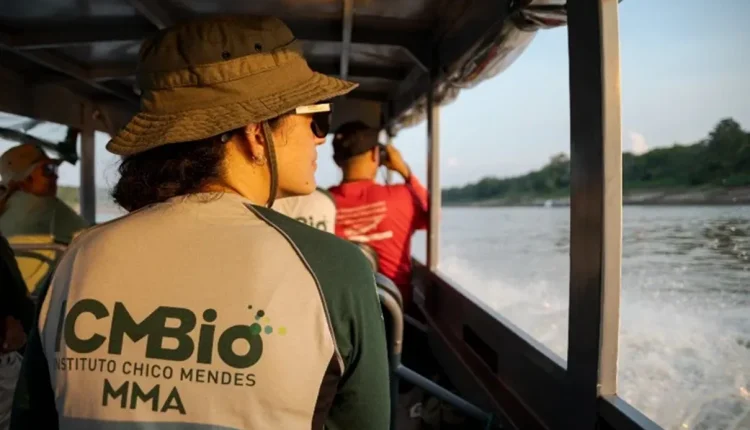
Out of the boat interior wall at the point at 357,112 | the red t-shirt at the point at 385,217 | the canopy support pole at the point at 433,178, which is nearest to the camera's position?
the red t-shirt at the point at 385,217

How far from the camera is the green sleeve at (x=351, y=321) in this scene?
79 centimetres

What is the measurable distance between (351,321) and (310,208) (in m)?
1.86

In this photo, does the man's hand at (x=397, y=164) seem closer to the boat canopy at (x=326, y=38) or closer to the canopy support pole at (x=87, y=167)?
the boat canopy at (x=326, y=38)

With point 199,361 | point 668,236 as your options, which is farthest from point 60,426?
point 668,236

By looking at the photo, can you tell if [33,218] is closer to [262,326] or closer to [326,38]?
[326,38]

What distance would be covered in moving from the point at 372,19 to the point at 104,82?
283 centimetres

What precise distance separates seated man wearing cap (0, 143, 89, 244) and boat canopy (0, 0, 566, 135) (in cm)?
72

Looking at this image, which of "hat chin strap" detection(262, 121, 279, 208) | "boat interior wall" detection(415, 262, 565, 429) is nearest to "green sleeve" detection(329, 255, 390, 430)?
"hat chin strap" detection(262, 121, 279, 208)

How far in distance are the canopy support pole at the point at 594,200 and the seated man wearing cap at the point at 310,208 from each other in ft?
4.06

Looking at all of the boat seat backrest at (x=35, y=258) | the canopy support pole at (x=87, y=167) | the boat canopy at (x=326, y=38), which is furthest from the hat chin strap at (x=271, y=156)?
the canopy support pole at (x=87, y=167)

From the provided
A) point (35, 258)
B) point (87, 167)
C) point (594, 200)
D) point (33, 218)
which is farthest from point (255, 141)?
point (87, 167)

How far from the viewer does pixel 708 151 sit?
1543 mm

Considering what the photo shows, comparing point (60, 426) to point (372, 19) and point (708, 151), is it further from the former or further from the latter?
point (372, 19)

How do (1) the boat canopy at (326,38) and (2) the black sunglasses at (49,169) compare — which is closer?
(1) the boat canopy at (326,38)
